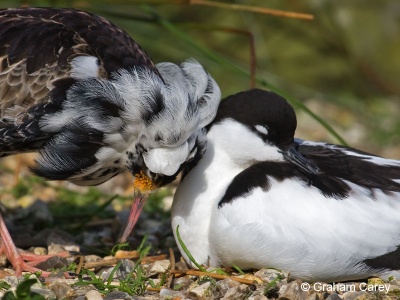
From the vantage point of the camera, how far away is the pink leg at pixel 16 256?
531 cm

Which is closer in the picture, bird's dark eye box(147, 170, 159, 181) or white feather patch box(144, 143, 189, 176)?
white feather patch box(144, 143, 189, 176)

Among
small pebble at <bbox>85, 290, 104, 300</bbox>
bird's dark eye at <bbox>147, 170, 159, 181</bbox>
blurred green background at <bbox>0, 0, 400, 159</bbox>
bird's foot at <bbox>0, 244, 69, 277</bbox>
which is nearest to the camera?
small pebble at <bbox>85, 290, 104, 300</bbox>

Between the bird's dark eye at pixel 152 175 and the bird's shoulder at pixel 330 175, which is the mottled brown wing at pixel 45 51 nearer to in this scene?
the bird's dark eye at pixel 152 175

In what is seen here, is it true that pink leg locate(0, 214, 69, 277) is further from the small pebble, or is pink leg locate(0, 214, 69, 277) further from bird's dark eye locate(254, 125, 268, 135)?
bird's dark eye locate(254, 125, 268, 135)

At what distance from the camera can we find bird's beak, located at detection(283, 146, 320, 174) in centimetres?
522

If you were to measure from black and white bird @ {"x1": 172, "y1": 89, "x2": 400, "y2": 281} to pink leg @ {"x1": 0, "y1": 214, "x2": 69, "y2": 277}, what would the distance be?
0.93 meters

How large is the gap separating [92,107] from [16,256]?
1.15 meters

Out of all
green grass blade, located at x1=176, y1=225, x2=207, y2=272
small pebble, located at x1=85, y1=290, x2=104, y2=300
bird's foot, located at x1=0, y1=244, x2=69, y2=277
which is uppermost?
small pebble, located at x1=85, y1=290, x2=104, y2=300

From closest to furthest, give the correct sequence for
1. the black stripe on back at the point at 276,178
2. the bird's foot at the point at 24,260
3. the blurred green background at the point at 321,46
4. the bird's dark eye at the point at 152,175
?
1. the black stripe on back at the point at 276,178
2. the bird's dark eye at the point at 152,175
3. the bird's foot at the point at 24,260
4. the blurred green background at the point at 321,46

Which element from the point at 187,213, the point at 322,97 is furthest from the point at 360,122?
the point at 187,213

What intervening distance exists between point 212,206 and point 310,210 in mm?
646

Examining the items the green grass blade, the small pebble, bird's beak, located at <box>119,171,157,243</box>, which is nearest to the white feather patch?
bird's beak, located at <box>119,171,157,243</box>

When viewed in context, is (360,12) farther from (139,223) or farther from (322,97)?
(139,223)

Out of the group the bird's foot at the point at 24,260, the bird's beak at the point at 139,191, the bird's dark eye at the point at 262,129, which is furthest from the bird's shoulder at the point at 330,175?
the bird's foot at the point at 24,260
